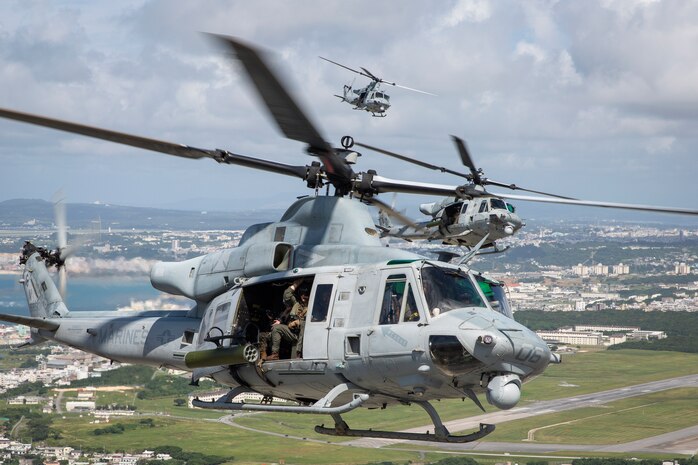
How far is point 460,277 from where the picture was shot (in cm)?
1269

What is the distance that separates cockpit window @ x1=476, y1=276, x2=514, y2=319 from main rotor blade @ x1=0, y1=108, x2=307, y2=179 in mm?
2951

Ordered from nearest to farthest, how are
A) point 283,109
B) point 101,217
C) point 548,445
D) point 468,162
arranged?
point 283,109 → point 468,162 → point 548,445 → point 101,217

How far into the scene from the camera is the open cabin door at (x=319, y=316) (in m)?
12.9

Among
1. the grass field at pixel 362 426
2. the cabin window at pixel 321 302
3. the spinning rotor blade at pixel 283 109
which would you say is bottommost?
the grass field at pixel 362 426

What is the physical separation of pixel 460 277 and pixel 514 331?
1.04 m

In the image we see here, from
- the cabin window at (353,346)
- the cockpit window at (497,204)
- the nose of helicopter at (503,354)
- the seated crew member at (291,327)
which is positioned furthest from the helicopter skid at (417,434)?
the cockpit window at (497,204)

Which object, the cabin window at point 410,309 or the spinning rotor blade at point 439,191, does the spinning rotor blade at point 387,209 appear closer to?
the spinning rotor blade at point 439,191

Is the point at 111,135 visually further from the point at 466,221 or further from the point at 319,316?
the point at 466,221

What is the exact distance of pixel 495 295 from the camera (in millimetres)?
13117

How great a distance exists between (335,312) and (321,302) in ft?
0.88

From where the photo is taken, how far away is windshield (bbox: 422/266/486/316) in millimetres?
12312

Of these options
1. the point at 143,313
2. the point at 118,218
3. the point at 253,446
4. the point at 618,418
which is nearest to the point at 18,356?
the point at 118,218

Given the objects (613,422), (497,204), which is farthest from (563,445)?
(497,204)

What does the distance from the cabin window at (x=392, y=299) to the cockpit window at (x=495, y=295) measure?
1.05 metres
